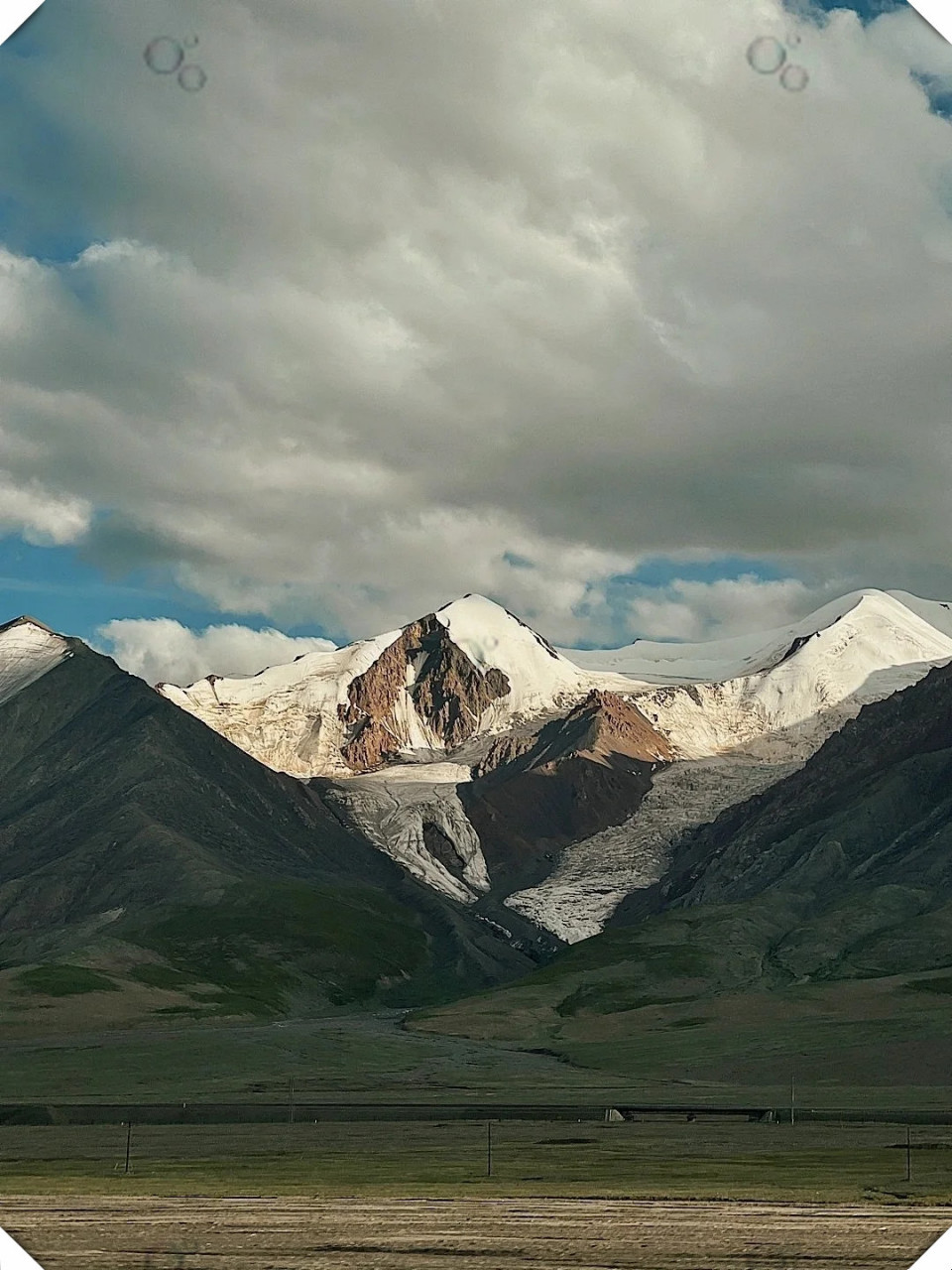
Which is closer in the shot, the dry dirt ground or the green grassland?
the dry dirt ground

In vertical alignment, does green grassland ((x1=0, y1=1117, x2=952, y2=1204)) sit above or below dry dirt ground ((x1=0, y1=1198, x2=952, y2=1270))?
above

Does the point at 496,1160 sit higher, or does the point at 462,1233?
the point at 496,1160

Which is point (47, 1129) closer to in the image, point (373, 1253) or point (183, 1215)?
point (183, 1215)

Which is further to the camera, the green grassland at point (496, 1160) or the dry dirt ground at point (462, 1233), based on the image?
the green grassland at point (496, 1160)

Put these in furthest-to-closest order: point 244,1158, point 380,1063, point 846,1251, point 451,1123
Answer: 1. point 380,1063
2. point 451,1123
3. point 244,1158
4. point 846,1251

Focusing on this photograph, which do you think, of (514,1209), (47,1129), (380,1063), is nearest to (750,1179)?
(514,1209)

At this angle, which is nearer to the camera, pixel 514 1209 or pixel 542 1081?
pixel 514 1209

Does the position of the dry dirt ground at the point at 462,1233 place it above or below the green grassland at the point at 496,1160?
below

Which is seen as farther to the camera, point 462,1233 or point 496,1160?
point 496,1160
